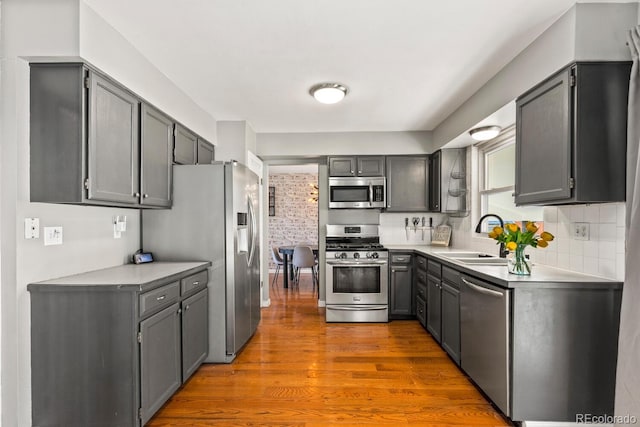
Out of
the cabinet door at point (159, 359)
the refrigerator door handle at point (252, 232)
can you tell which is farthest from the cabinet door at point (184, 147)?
the cabinet door at point (159, 359)

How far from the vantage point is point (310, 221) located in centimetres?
759

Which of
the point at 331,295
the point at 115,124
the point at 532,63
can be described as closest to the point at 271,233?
the point at 331,295

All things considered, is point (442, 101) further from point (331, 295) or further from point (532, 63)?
point (331, 295)

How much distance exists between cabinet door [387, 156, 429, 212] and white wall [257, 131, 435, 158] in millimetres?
141

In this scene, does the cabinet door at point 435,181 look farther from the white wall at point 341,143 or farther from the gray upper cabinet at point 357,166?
the gray upper cabinet at point 357,166

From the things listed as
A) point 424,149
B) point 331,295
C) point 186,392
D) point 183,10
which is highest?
point 183,10

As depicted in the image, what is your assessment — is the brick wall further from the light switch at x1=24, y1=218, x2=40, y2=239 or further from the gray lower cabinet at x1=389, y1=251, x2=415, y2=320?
the light switch at x1=24, y1=218, x2=40, y2=239

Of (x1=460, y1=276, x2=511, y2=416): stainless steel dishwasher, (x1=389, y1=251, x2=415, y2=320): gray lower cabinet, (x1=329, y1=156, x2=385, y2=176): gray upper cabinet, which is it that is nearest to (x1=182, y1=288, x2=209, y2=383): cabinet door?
(x1=460, y1=276, x2=511, y2=416): stainless steel dishwasher

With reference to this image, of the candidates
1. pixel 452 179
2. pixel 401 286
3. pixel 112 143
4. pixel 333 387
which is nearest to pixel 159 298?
pixel 112 143

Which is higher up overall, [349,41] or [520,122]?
Answer: [349,41]

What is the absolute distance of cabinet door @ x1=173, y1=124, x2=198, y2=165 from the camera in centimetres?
308

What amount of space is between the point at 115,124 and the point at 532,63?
2777 mm

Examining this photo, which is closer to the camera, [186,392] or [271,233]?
[186,392]

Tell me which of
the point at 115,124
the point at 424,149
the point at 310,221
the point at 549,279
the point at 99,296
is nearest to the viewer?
the point at 99,296
